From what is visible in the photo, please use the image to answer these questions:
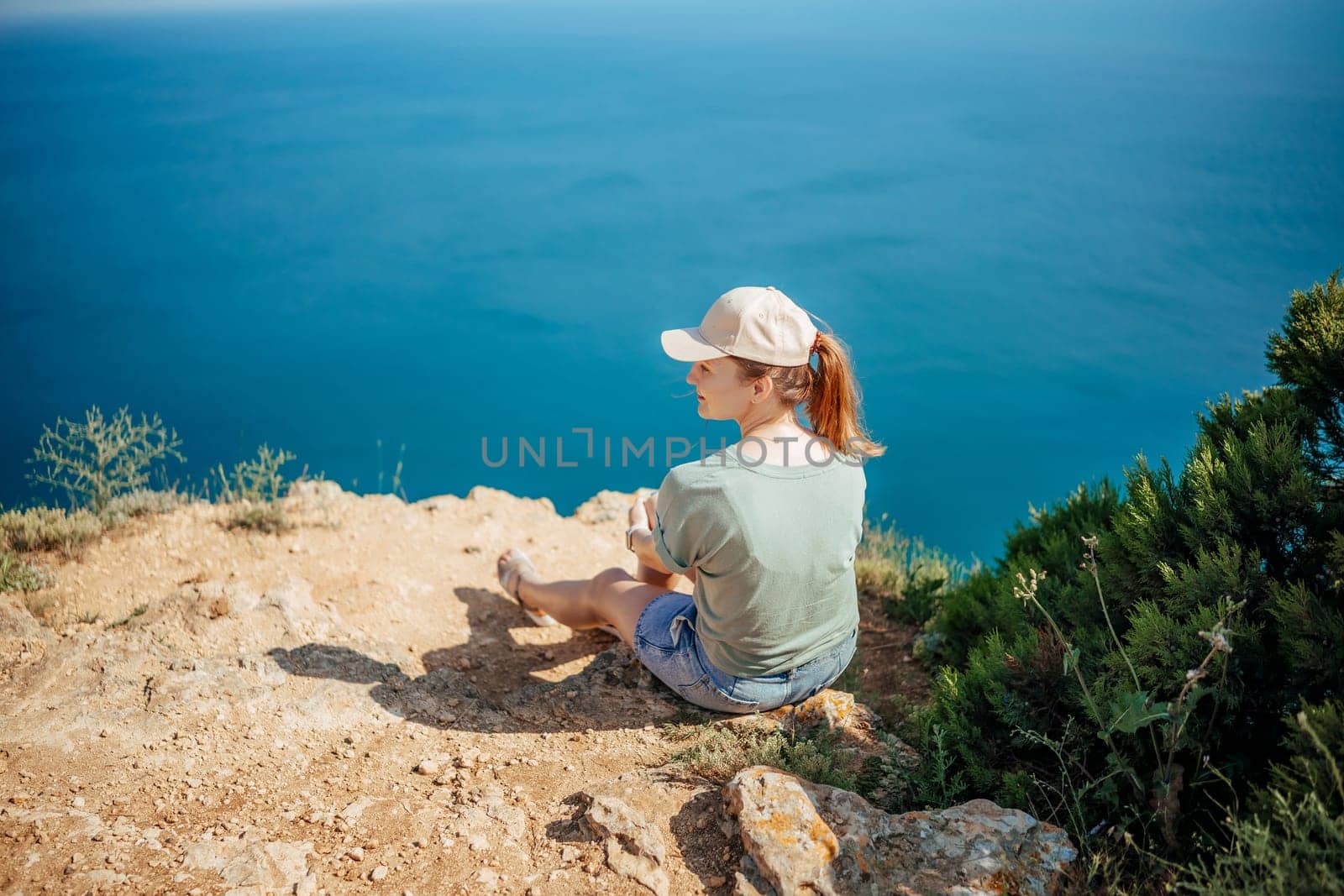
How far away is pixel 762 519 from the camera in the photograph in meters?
2.86

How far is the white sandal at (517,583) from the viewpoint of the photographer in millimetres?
4492

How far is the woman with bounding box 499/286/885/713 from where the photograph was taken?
288cm

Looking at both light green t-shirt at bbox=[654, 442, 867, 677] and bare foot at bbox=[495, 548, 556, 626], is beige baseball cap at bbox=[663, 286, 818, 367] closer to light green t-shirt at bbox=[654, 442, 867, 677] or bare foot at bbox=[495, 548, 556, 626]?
light green t-shirt at bbox=[654, 442, 867, 677]

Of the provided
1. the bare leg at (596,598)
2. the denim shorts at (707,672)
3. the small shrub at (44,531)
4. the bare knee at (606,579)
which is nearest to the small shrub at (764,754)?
the denim shorts at (707,672)

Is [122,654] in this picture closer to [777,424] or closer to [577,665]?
[577,665]

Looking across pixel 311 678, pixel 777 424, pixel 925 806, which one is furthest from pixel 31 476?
pixel 925 806

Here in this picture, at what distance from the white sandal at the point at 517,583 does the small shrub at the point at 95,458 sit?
2139 mm

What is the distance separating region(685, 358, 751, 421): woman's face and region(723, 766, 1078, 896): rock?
3.69 feet

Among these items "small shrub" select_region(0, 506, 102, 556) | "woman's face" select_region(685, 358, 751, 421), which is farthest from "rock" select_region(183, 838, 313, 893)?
"small shrub" select_region(0, 506, 102, 556)

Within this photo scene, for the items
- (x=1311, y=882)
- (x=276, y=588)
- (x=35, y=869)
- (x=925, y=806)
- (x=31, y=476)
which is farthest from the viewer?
(x=31, y=476)

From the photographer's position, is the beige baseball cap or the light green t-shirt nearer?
the light green t-shirt

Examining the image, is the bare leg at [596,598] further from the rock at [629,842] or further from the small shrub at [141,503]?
the small shrub at [141,503]

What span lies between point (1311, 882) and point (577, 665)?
2815 mm

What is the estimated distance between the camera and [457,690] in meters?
3.77
